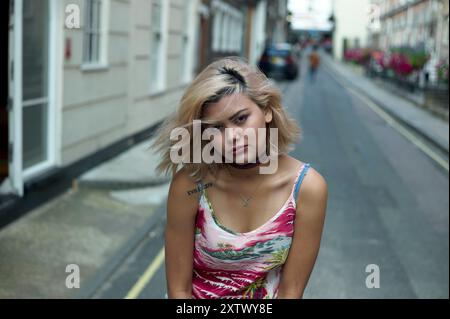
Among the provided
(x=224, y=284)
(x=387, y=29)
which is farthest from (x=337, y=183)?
(x=387, y=29)

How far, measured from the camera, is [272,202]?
2.11m

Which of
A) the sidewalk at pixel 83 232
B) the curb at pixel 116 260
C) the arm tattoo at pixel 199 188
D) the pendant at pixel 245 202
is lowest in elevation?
the curb at pixel 116 260

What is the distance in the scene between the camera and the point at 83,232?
23.7ft

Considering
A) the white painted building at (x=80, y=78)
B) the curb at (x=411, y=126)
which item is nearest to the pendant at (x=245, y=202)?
the white painted building at (x=80, y=78)

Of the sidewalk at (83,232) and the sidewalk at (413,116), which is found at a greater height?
the sidewalk at (413,116)

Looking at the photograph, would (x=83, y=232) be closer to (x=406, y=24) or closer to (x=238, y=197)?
(x=238, y=197)

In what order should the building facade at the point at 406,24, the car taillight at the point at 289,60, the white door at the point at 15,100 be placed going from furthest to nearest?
the car taillight at the point at 289,60 → the building facade at the point at 406,24 → the white door at the point at 15,100

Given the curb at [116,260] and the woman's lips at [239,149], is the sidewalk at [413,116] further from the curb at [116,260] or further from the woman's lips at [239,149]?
the woman's lips at [239,149]

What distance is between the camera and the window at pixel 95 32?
10.1 metres

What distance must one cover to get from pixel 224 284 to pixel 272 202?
0.32 meters

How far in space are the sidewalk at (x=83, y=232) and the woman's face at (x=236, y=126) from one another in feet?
12.4

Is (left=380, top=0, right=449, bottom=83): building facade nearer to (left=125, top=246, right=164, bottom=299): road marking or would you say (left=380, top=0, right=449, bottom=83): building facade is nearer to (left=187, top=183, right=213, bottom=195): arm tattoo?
(left=125, top=246, right=164, bottom=299): road marking

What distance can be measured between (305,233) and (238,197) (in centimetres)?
24
